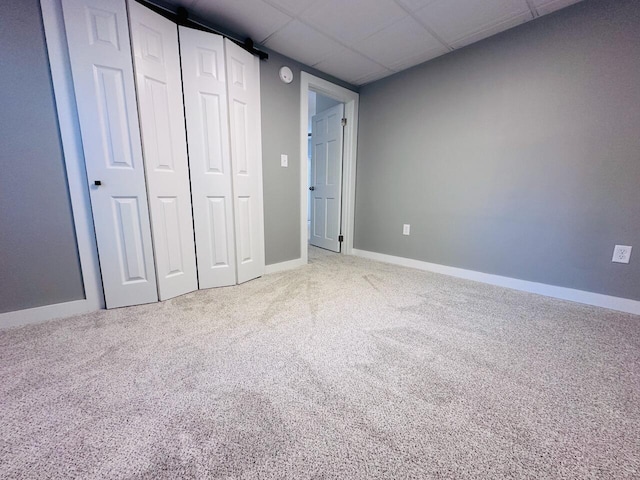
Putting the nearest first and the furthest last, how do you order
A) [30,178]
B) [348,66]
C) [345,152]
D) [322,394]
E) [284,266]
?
[322,394], [30,178], [348,66], [284,266], [345,152]

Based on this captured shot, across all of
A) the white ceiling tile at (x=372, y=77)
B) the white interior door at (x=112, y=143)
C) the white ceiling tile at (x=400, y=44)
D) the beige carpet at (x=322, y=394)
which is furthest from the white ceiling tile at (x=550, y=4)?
the white interior door at (x=112, y=143)

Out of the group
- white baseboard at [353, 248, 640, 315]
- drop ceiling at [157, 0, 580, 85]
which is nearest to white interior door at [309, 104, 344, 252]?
drop ceiling at [157, 0, 580, 85]

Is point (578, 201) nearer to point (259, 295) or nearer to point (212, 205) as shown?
point (259, 295)

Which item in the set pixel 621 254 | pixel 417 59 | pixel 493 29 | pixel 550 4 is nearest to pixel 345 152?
pixel 417 59

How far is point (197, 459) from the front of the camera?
0.73 m

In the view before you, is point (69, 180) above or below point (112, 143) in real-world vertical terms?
below

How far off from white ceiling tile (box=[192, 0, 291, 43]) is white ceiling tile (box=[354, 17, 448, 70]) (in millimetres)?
778

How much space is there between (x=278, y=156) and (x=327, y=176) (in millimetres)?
1120

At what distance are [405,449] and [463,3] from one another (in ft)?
8.64

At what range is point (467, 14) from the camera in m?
1.81

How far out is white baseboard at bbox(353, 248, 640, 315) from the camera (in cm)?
173

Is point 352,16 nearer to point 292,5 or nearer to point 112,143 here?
point 292,5

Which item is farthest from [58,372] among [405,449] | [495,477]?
[495,477]

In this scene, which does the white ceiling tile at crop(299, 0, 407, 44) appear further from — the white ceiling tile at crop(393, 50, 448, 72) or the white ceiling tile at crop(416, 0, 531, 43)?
the white ceiling tile at crop(393, 50, 448, 72)
